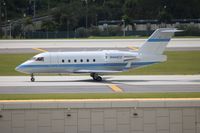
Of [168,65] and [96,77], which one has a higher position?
[96,77]

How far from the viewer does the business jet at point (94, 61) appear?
40.0 metres

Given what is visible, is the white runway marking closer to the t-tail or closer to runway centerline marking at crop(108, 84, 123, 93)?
the t-tail

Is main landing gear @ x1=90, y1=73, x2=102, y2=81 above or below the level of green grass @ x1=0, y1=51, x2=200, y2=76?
above

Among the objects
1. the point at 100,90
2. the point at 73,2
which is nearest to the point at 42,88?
the point at 100,90

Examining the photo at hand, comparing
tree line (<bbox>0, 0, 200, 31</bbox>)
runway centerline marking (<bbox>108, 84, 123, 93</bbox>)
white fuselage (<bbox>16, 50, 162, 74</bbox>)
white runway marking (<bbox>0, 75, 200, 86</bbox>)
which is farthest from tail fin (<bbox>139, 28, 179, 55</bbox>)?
tree line (<bbox>0, 0, 200, 31</bbox>)

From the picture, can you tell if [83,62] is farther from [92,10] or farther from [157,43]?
[92,10]

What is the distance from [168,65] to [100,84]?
14752 mm

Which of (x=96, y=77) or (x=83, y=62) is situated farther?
(x=83, y=62)

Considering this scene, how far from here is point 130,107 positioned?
19156mm

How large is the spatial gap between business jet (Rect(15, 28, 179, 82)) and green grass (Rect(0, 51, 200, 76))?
4817 mm

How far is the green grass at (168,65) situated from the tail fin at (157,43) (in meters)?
4.69

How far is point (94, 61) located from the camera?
40344 millimetres

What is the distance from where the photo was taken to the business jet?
1574 inches

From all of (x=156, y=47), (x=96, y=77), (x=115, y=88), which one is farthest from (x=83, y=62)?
(x=115, y=88)
